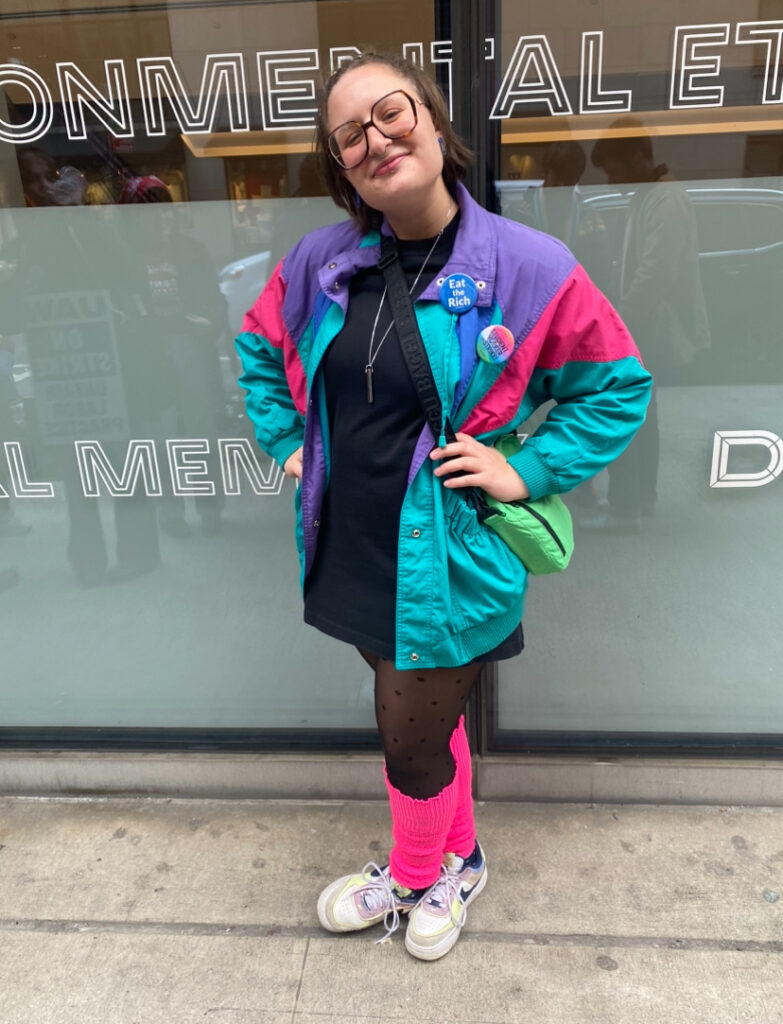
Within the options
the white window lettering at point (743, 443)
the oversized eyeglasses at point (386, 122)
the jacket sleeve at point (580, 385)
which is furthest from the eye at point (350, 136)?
the white window lettering at point (743, 443)

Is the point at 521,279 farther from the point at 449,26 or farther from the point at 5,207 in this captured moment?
the point at 5,207

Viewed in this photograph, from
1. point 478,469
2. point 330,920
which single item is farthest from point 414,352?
point 330,920

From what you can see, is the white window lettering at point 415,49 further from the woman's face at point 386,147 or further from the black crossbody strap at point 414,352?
the black crossbody strap at point 414,352

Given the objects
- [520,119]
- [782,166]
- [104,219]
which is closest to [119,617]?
[104,219]

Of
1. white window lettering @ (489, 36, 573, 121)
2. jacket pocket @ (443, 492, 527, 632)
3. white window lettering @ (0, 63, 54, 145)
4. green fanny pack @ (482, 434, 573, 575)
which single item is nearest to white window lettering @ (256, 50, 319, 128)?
white window lettering @ (489, 36, 573, 121)

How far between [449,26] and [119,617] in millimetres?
2180

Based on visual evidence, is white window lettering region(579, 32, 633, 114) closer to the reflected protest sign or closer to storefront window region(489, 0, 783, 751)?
storefront window region(489, 0, 783, 751)

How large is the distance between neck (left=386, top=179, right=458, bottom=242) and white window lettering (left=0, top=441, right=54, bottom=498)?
1.65 metres

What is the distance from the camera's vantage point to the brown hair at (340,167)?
69.9 inches

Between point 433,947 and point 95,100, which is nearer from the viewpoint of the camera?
point 433,947

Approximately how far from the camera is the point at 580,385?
190cm

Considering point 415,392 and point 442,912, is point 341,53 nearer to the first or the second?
point 415,392

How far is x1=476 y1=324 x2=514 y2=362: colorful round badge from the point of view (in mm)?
1791

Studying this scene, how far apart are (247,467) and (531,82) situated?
4.66ft
